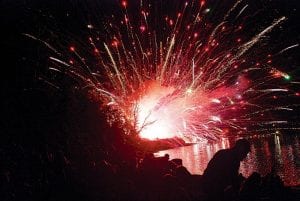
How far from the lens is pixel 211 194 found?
550 inches

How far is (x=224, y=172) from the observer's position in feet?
47.8

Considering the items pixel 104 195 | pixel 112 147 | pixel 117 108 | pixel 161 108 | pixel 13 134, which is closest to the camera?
pixel 104 195

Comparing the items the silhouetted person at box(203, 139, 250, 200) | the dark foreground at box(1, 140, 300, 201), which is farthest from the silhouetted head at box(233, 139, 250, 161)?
the dark foreground at box(1, 140, 300, 201)

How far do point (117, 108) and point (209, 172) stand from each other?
2702 centimetres

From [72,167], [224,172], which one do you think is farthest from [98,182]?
[224,172]

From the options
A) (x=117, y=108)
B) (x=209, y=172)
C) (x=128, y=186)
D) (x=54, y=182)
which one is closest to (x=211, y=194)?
(x=209, y=172)

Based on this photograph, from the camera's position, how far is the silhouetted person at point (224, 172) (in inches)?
561

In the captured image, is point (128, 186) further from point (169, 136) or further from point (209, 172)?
point (169, 136)

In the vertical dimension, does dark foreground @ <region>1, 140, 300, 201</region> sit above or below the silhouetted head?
below

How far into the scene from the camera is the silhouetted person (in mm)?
14250

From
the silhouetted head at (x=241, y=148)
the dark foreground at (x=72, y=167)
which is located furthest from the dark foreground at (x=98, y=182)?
the silhouetted head at (x=241, y=148)

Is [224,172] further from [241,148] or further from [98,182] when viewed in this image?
[98,182]

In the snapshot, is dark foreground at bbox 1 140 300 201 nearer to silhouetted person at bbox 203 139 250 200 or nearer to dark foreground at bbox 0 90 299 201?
dark foreground at bbox 0 90 299 201

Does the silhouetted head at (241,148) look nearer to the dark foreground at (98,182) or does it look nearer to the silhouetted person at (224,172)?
the silhouetted person at (224,172)
